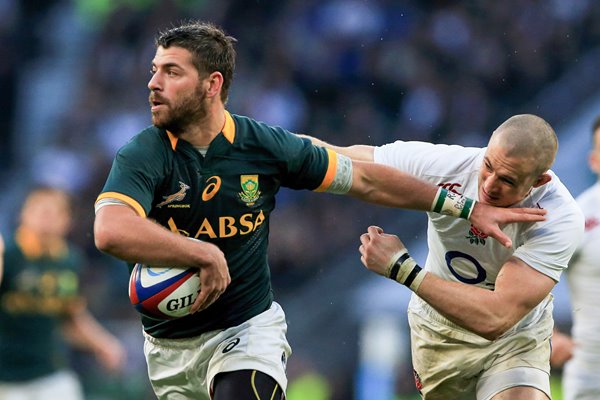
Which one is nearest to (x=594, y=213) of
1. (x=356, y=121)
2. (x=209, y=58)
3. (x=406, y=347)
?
(x=209, y=58)

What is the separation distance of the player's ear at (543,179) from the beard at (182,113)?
1665 millimetres

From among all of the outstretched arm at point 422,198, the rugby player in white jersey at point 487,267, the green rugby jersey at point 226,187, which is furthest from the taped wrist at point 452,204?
the green rugby jersey at point 226,187

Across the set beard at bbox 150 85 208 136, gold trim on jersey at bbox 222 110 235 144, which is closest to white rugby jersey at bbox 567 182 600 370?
gold trim on jersey at bbox 222 110 235 144

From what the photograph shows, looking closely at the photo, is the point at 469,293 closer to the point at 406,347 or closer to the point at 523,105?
the point at 406,347

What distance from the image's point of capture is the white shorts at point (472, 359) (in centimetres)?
561

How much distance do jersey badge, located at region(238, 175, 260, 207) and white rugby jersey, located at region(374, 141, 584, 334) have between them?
0.84m

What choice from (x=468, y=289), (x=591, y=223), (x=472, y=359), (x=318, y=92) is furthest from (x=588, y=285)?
(x=318, y=92)

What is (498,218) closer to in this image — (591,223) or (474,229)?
(474,229)

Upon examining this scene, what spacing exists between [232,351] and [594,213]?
9.70 ft

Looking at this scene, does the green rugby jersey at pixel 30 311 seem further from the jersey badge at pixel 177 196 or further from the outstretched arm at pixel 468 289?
the outstretched arm at pixel 468 289

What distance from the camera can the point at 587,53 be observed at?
1358cm

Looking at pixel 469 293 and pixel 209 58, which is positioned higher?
pixel 209 58

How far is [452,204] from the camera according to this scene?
17.1 ft

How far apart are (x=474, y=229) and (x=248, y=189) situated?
4.00 feet
